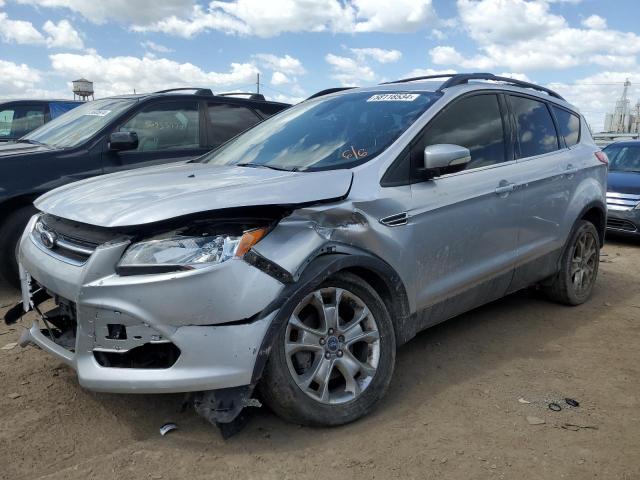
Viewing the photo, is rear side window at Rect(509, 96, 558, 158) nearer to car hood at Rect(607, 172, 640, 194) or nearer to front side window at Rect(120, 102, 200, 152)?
front side window at Rect(120, 102, 200, 152)

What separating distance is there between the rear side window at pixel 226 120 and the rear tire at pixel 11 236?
207 centimetres

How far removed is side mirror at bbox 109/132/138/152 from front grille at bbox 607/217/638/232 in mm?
6667

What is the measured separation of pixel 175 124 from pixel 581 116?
3.93 meters

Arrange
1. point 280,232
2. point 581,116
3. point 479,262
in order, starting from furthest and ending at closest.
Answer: point 581,116 → point 479,262 → point 280,232

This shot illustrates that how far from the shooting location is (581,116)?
17.0 ft

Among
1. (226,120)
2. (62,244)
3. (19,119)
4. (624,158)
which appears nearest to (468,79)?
(62,244)

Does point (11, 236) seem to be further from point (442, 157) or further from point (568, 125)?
point (568, 125)

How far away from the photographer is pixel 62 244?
2816mm

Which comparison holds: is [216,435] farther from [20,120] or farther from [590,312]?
[20,120]

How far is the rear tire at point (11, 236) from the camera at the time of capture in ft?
15.4

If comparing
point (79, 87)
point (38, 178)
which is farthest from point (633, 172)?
point (79, 87)

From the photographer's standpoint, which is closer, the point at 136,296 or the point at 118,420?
the point at 136,296

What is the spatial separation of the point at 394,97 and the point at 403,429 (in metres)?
2.05

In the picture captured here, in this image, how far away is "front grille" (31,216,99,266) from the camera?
2654 mm
